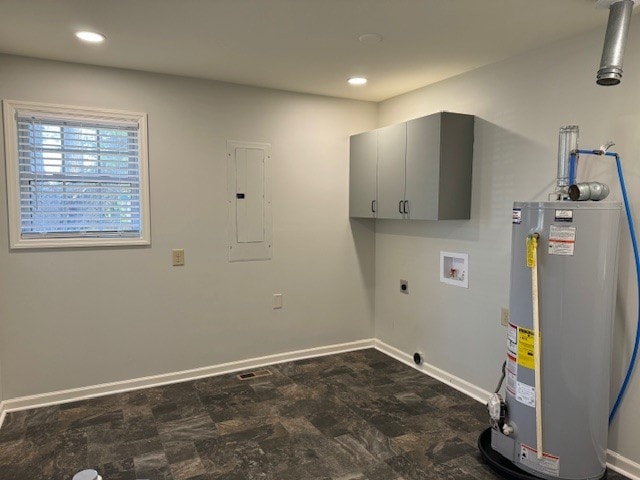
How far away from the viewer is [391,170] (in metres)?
3.71

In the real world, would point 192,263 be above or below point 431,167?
below

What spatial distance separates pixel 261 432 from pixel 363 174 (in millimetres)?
2339

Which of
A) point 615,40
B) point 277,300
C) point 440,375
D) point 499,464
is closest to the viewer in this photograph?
point 615,40

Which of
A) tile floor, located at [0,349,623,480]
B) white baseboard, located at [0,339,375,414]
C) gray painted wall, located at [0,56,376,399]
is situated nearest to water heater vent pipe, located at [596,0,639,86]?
tile floor, located at [0,349,623,480]

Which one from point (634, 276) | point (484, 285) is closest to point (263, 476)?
point (484, 285)

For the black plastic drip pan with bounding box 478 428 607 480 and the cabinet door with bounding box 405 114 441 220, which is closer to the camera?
the black plastic drip pan with bounding box 478 428 607 480

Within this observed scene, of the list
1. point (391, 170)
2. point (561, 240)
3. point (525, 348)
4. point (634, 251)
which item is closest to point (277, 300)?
point (391, 170)

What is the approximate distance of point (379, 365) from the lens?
4035mm

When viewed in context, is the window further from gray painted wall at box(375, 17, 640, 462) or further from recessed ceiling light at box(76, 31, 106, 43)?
gray painted wall at box(375, 17, 640, 462)

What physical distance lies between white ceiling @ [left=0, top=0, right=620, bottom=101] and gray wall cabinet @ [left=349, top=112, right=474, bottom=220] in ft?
1.40

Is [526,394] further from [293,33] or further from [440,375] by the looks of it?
[293,33]

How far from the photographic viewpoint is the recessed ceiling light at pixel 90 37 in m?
2.62

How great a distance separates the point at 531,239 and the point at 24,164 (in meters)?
3.27

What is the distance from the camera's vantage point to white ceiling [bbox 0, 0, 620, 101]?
2256 mm
